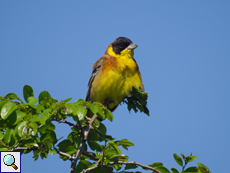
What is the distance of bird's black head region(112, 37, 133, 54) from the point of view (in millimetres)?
6551

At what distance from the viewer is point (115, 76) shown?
587 cm

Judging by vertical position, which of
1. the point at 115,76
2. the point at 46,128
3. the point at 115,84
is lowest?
the point at 46,128

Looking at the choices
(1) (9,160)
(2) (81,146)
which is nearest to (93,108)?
(2) (81,146)

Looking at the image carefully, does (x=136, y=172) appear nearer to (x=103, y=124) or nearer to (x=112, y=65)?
(x=103, y=124)

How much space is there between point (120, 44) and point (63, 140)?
11.3ft

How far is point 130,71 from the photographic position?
19.8 ft

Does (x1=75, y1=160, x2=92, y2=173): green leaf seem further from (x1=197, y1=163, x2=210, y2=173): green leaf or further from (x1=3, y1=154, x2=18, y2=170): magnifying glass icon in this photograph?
(x1=197, y1=163, x2=210, y2=173): green leaf

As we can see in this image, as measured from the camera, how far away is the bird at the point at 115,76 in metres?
5.87

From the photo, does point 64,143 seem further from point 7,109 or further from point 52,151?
point 7,109

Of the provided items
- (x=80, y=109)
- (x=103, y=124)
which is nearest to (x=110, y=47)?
(x=103, y=124)

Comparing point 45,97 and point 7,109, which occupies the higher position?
point 45,97

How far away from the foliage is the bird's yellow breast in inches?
80.9

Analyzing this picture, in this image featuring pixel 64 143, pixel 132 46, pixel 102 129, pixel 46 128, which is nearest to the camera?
pixel 46 128

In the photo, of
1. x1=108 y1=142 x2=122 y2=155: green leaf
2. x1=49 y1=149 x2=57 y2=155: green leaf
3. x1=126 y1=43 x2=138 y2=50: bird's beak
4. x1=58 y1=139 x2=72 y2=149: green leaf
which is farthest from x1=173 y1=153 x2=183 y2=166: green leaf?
x1=126 y1=43 x2=138 y2=50: bird's beak
